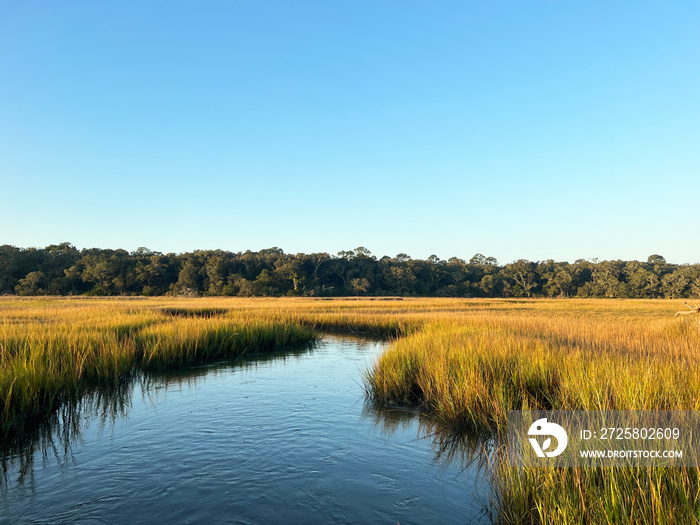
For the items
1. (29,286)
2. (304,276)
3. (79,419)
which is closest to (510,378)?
(79,419)

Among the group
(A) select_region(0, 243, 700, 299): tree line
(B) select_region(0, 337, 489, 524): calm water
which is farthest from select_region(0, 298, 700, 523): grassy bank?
(A) select_region(0, 243, 700, 299): tree line

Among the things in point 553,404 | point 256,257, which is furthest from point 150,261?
point 553,404

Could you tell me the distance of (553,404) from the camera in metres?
6.59

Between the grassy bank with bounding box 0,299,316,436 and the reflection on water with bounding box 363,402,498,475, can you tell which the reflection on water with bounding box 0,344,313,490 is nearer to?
the grassy bank with bounding box 0,299,316,436

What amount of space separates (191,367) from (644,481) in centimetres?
1273

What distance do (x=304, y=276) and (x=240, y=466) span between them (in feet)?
248

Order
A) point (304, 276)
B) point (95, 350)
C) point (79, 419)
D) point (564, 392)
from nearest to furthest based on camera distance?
point (564, 392) < point (79, 419) < point (95, 350) < point (304, 276)

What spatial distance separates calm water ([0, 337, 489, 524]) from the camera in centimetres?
444

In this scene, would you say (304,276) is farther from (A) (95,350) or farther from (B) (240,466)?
(B) (240,466)

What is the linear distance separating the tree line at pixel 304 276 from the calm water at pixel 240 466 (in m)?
57.8

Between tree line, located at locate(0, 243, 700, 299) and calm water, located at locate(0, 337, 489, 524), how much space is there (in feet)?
189

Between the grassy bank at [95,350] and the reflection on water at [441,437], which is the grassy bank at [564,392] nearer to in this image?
the reflection on water at [441,437]

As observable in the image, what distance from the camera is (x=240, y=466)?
18.2ft

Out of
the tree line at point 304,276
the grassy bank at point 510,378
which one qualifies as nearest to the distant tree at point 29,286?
the tree line at point 304,276
